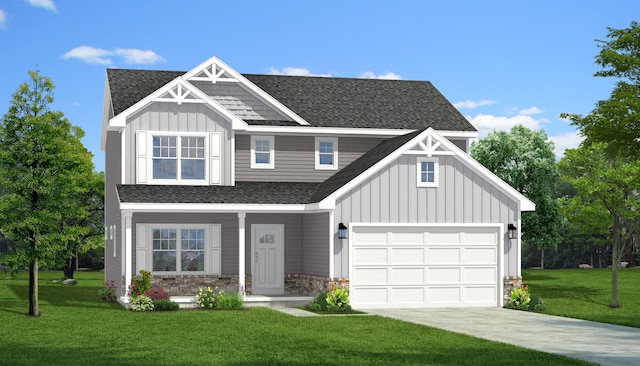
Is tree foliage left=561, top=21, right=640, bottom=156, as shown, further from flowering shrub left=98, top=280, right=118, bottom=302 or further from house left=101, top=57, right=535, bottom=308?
flowering shrub left=98, top=280, right=118, bottom=302

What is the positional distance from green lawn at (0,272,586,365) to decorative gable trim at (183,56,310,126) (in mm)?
8662

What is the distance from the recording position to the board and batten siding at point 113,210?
1187 inches

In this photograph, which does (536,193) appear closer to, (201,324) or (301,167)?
(301,167)

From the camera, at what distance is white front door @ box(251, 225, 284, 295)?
3041 cm

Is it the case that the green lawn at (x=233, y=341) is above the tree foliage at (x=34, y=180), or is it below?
below

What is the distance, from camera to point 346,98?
3400 cm

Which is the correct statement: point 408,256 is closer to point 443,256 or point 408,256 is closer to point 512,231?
point 443,256

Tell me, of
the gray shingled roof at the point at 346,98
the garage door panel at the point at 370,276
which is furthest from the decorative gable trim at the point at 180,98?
the garage door panel at the point at 370,276

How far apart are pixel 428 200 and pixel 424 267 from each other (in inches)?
81.5

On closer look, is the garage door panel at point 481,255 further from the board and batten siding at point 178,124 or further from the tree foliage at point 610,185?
the board and batten siding at point 178,124

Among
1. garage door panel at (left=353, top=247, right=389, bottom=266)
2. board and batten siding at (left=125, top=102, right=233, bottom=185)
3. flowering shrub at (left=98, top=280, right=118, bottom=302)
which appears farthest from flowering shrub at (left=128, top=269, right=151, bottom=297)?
garage door panel at (left=353, top=247, right=389, bottom=266)

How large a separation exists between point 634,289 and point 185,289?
20.7 metres

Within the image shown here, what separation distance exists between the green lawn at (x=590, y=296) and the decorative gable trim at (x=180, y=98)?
39.0 ft

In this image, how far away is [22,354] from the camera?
16.0 metres
